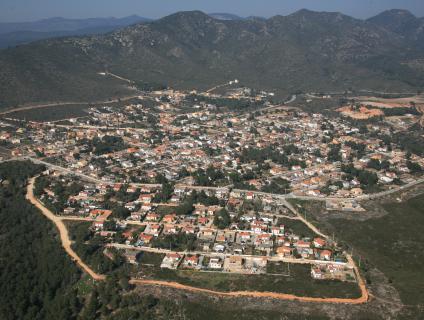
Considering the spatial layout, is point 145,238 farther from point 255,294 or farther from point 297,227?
point 297,227

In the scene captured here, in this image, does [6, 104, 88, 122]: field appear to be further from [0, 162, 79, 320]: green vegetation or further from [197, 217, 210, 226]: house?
[197, 217, 210, 226]: house

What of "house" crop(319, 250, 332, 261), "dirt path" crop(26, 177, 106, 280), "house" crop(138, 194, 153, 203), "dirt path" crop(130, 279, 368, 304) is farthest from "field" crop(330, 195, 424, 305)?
"dirt path" crop(26, 177, 106, 280)

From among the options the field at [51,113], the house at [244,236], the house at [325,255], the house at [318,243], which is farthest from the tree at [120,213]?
the field at [51,113]

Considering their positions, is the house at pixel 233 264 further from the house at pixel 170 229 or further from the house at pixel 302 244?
the house at pixel 170 229

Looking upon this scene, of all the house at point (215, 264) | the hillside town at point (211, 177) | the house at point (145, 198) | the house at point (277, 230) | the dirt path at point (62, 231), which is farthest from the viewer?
the house at point (145, 198)

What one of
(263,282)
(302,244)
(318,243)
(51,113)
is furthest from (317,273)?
(51,113)

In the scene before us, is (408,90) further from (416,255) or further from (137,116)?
(416,255)
